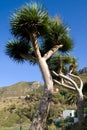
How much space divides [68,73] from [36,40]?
22.6 ft

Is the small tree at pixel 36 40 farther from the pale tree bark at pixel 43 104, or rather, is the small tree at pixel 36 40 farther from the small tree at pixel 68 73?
the small tree at pixel 68 73

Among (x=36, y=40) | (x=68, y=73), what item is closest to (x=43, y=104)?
(x=36, y=40)

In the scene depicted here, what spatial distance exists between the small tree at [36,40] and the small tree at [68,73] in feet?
8.17

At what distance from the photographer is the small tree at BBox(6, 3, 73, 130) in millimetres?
12961

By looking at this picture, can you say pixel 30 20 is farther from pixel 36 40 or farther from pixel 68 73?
pixel 68 73

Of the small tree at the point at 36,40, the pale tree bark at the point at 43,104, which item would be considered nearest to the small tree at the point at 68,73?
the small tree at the point at 36,40

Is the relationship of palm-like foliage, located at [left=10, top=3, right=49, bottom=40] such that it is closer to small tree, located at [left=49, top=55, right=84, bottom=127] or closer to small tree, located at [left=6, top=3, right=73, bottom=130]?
small tree, located at [left=6, top=3, right=73, bottom=130]

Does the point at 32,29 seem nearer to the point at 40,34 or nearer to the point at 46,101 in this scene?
the point at 40,34

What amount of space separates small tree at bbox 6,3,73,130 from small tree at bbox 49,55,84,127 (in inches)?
98.0

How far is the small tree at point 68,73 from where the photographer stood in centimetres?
1772

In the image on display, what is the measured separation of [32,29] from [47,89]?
2804mm

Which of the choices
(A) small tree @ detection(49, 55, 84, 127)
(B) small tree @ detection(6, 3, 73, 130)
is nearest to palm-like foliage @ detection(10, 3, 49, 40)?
(B) small tree @ detection(6, 3, 73, 130)

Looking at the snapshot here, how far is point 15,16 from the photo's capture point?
13820 millimetres

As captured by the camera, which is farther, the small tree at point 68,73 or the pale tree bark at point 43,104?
the small tree at point 68,73
